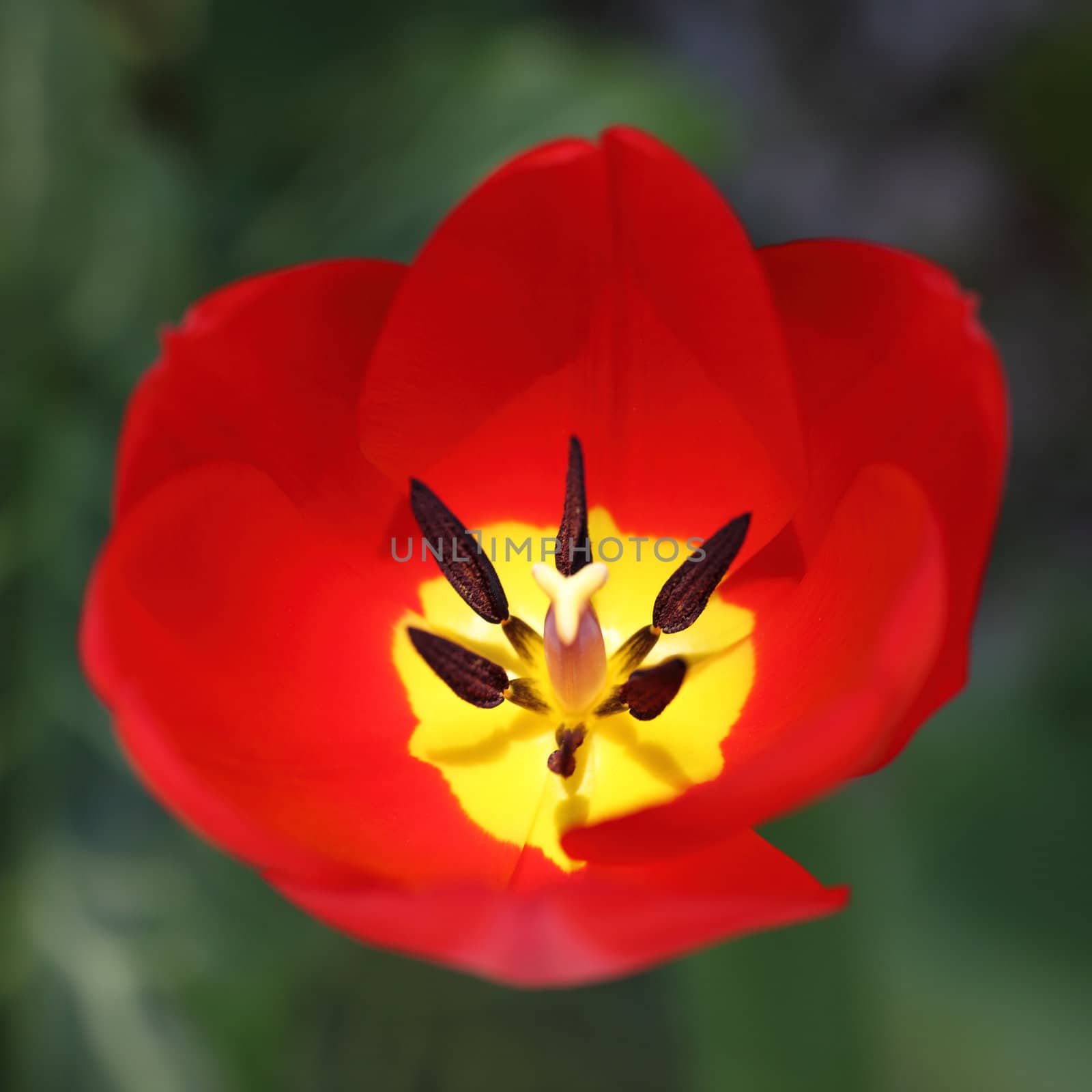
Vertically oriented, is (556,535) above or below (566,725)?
above

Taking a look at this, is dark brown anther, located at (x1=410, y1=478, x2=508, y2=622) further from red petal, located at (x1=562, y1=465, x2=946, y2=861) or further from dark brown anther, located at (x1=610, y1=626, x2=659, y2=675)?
red petal, located at (x1=562, y1=465, x2=946, y2=861)

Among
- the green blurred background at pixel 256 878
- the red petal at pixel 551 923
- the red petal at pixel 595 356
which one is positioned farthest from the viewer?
the green blurred background at pixel 256 878

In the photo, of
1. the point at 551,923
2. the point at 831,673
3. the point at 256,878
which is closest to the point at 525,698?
the point at 831,673

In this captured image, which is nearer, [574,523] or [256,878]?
[574,523]

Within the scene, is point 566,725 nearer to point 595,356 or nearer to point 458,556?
point 458,556

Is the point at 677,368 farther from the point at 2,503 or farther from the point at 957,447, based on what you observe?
the point at 2,503

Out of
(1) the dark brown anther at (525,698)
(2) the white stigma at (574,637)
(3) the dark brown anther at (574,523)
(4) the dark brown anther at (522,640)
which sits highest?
(3) the dark brown anther at (574,523)

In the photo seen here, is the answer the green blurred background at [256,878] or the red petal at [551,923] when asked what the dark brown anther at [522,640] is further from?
the green blurred background at [256,878]

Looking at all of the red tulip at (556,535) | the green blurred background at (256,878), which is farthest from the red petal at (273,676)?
the green blurred background at (256,878)
